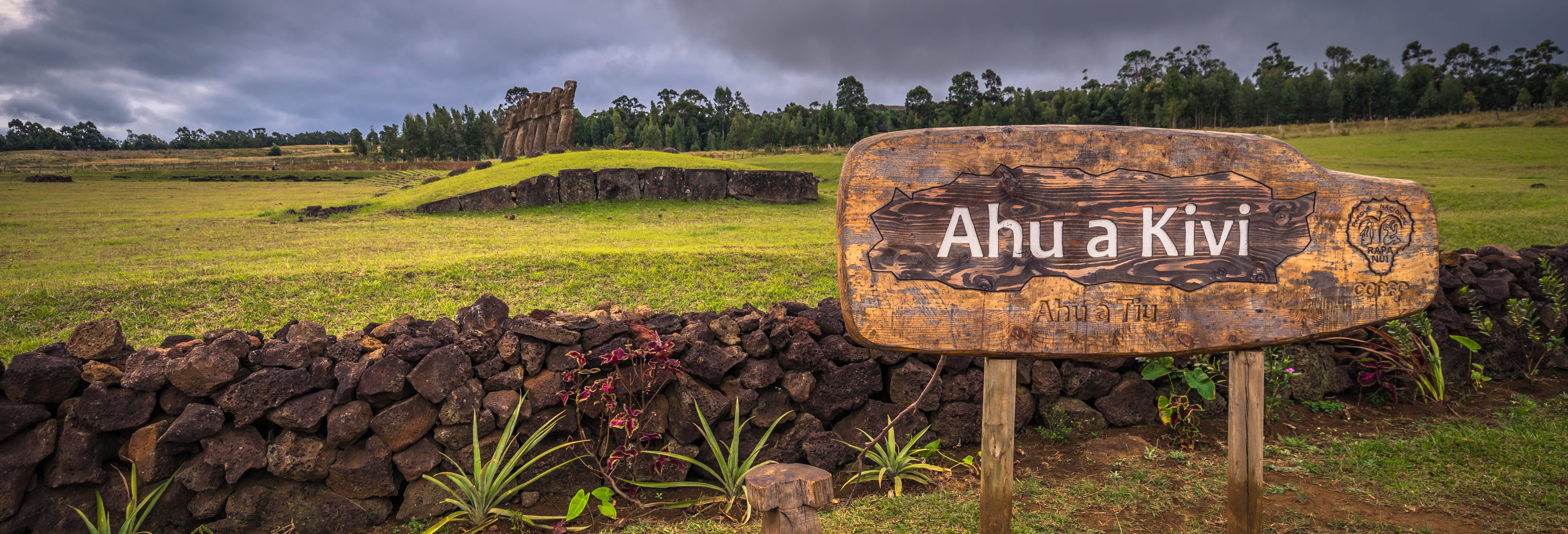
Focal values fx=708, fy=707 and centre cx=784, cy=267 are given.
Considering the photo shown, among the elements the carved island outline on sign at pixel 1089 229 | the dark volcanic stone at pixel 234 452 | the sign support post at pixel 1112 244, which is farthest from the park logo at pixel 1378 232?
the dark volcanic stone at pixel 234 452

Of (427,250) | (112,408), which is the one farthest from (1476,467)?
(427,250)

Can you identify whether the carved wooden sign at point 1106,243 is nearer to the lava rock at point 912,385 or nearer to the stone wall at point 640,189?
the lava rock at point 912,385

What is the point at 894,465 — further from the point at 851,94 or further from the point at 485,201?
the point at 851,94

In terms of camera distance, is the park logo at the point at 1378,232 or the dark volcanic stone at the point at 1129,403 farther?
the dark volcanic stone at the point at 1129,403

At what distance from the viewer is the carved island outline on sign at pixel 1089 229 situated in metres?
2.09

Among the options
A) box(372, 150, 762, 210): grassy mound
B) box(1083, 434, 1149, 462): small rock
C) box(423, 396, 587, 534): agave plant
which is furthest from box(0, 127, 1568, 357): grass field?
box(1083, 434, 1149, 462): small rock

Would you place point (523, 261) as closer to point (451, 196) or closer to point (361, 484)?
point (361, 484)

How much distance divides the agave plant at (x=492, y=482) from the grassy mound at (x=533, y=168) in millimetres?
11787

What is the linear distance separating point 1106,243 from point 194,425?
11.9 ft

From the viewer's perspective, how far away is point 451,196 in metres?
13.8

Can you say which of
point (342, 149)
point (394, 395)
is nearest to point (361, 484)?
point (394, 395)

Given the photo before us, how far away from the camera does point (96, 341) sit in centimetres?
313

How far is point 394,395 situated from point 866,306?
2.34m

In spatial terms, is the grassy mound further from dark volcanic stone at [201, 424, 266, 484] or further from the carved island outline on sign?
the carved island outline on sign
